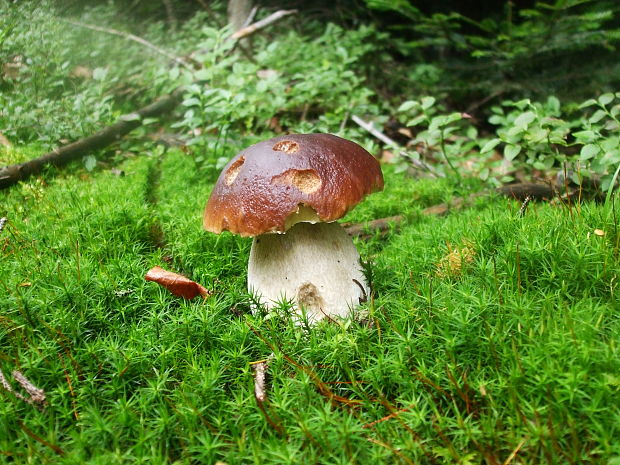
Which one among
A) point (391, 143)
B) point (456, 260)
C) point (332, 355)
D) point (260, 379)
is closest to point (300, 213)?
point (332, 355)

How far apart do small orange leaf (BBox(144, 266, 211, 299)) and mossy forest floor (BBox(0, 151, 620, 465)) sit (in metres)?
0.05

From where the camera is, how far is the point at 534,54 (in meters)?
4.98

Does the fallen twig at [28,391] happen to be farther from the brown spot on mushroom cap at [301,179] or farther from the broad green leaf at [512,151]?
the broad green leaf at [512,151]

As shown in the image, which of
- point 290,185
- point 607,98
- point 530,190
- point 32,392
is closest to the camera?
point 32,392

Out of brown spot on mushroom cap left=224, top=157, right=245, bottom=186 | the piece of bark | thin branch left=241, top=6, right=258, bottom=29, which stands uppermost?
thin branch left=241, top=6, right=258, bottom=29

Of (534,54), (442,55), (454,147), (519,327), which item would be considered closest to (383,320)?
(519,327)

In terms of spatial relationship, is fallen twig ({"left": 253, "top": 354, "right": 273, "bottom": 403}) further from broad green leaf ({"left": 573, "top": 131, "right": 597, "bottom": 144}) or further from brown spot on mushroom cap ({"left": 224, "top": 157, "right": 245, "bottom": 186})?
broad green leaf ({"left": 573, "top": 131, "right": 597, "bottom": 144})

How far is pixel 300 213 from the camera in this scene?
217 centimetres

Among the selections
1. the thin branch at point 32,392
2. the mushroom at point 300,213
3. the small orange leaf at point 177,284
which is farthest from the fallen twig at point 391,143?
the thin branch at point 32,392

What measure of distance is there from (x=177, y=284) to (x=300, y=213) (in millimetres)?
914

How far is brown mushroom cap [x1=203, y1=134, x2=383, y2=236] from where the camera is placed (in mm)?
2109

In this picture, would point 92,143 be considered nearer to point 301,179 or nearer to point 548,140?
point 301,179

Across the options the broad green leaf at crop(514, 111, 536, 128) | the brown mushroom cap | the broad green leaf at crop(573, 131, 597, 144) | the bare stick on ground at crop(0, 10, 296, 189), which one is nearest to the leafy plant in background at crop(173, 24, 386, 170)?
the bare stick on ground at crop(0, 10, 296, 189)

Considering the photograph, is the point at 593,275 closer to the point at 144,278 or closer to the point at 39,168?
the point at 144,278
